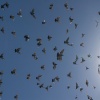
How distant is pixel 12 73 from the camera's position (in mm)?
47188

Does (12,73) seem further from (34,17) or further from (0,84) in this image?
(34,17)

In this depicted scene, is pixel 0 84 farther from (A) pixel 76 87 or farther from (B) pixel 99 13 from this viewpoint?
(B) pixel 99 13

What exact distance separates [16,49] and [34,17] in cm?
353

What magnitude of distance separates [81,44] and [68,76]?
135 inches

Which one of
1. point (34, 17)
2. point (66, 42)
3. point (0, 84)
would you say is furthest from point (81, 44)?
point (0, 84)

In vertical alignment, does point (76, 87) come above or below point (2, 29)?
below

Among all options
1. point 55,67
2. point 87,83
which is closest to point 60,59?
point 55,67

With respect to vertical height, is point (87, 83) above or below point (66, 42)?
below

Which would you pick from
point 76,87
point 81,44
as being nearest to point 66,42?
point 81,44

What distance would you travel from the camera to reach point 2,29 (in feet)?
150

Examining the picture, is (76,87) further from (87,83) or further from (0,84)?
(0,84)

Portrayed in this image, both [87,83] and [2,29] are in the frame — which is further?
[87,83]

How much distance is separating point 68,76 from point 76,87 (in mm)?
1527

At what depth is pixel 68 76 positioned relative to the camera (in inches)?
1946
